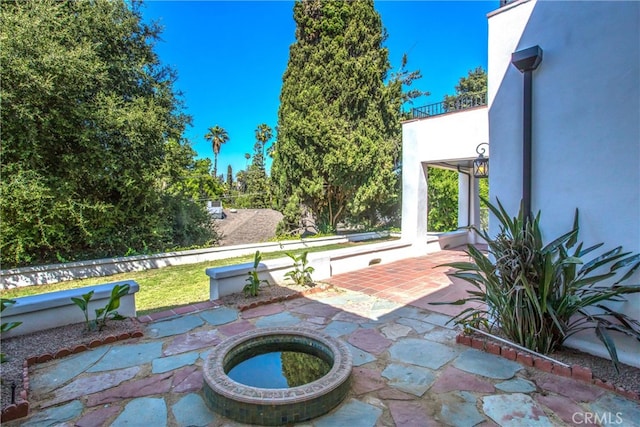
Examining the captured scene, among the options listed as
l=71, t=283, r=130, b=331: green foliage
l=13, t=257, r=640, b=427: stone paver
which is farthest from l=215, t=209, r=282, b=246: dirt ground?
l=13, t=257, r=640, b=427: stone paver

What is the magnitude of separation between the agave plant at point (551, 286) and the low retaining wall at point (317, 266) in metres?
3.58

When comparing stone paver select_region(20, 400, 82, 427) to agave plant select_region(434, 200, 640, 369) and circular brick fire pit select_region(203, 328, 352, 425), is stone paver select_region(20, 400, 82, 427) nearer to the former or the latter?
circular brick fire pit select_region(203, 328, 352, 425)

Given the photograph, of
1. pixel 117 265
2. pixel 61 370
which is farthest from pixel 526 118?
pixel 117 265

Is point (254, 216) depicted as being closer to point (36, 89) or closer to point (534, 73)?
point (36, 89)

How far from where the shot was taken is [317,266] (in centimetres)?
651

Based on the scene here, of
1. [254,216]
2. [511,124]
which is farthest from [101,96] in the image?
[254,216]

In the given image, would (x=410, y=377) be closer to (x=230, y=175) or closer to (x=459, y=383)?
(x=459, y=383)

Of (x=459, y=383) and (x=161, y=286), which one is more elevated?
(x=459, y=383)

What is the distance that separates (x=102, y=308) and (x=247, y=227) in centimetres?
1429

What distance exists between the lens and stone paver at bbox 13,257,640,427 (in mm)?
2316

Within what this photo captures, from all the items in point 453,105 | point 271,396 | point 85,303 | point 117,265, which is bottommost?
point 117,265

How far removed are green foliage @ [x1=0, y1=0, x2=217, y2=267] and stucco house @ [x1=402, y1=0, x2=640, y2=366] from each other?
8.95 metres

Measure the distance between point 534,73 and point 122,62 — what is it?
10.6 metres

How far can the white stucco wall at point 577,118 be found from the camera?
114 inches
